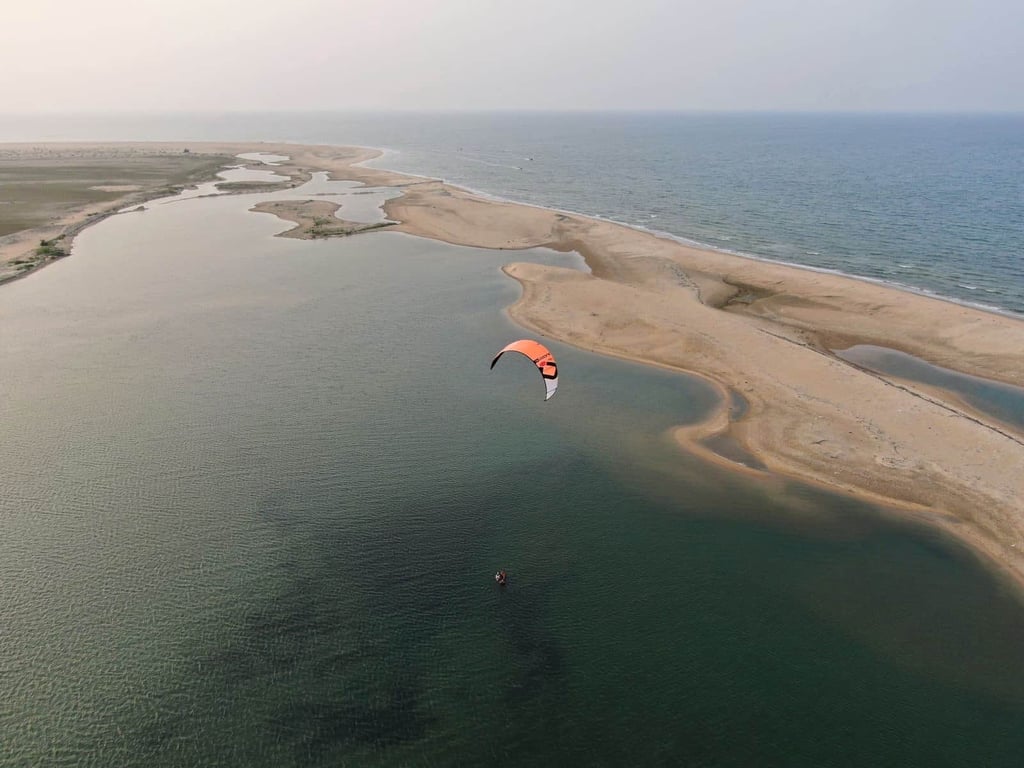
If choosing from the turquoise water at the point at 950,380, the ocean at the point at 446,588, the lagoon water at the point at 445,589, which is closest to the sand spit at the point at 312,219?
the ocean at the point at 446,588

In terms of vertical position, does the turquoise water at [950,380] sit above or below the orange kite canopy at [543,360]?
below

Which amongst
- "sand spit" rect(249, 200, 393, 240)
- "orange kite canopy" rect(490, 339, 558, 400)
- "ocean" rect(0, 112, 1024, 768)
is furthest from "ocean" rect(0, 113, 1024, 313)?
"orange kite canopy" rect(490, 339, 558, 400)

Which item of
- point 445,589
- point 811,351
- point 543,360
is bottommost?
point 445,589

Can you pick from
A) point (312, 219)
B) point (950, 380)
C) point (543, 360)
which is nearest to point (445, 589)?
point (543, 360)

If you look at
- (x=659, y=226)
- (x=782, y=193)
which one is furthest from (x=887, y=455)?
(x=782, y=193)

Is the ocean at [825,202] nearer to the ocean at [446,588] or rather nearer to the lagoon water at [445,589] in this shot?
the ocean at [446,588]

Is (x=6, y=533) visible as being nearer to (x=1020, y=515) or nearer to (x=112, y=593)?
(x=112, y=593)

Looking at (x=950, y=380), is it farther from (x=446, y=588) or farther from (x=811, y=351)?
(x=446, y=588)
